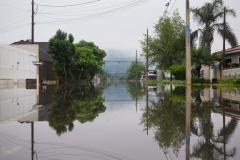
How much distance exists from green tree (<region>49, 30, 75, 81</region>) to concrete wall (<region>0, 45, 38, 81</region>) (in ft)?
12.6

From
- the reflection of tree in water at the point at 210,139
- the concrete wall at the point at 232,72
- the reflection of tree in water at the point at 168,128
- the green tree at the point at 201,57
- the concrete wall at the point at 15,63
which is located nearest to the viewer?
the reflection of tree in water at the point at 210,139

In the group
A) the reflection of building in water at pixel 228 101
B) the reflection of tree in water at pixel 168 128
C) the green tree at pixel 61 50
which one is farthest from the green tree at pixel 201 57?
the reflection of tree in water at pixel 168 128

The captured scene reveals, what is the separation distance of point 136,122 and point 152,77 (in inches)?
3878

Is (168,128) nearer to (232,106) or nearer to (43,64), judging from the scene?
(232,106)

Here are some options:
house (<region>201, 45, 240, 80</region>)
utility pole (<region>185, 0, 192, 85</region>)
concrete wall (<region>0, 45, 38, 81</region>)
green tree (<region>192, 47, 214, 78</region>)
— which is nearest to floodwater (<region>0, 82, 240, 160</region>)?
utility pole (<region>185, 0, 192, 85</region>)

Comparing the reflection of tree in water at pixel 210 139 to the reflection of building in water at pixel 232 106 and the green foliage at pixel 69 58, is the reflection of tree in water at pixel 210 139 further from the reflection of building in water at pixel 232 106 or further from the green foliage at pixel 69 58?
the green foliage at pixel 69 58

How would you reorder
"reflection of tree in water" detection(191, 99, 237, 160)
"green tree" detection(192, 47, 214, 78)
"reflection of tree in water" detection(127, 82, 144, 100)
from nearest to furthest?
"reflection of tree in water" detection(191, 99, 237, 160), "reflection of tree in water" detection(127, 82, 144, 100), "green tree" detection(192, 47, 214, 78)

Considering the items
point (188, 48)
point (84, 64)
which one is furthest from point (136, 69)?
point (188, 48)

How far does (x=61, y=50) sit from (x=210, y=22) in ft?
68.6

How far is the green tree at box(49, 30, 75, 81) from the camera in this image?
184 feet

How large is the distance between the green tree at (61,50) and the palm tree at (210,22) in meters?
18.2

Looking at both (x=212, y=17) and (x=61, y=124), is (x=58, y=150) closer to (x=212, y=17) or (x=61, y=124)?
(x=61, y=124)

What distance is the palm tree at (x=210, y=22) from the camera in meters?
47.3

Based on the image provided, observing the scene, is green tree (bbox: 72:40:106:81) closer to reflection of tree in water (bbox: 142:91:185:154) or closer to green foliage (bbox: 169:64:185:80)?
green foliage (bbox: 169:64:185:80)
